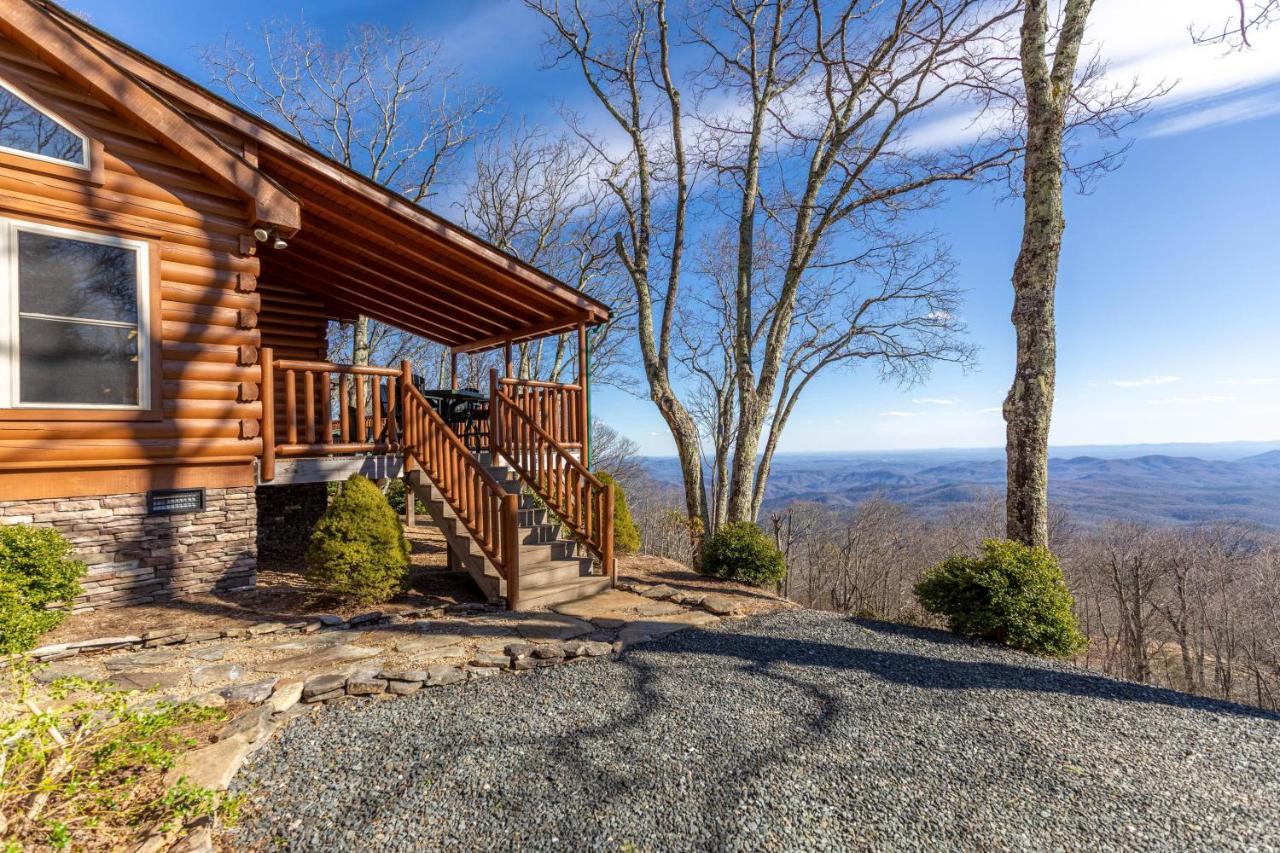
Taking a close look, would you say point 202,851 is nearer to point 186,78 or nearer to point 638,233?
point 186,78

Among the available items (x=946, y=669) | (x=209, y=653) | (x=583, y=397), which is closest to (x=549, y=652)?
(x=209, y=653)

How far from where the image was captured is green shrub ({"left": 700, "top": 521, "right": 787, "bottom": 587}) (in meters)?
7.78

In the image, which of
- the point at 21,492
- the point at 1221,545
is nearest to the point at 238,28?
the point at 21,492

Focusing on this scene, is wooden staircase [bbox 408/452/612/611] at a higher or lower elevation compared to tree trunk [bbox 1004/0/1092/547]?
lower

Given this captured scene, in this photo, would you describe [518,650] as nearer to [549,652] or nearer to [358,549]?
[549,652]

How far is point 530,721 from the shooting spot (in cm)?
339

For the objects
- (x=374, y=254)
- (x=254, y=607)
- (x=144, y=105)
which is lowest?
(x=254, y=607)

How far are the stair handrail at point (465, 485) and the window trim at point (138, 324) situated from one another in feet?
7.79

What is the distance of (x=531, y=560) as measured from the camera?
6.08 m

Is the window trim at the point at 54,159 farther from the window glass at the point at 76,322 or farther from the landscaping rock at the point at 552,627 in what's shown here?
the landscaping rock at the point at 552,627

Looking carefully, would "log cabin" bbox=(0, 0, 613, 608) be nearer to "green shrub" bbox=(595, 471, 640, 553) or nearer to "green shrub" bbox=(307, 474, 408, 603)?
"green shrub" bbox=(307, 474, 408, 603)

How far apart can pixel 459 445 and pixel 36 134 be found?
14.1 ft

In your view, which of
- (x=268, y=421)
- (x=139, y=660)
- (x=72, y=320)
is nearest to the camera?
(x=139, y=660)

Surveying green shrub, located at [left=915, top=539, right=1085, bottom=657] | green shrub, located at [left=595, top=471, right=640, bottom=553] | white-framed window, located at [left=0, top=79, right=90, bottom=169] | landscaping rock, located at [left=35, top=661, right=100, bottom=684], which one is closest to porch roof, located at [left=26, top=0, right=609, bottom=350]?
white-framed window, located at [left=0, top=79, right=90, bottom=169]
